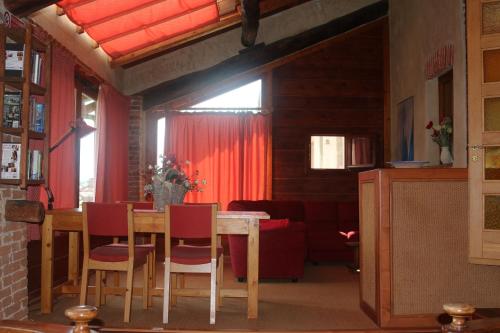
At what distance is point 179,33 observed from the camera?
6.84m

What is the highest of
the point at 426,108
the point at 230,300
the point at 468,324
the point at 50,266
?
the point at 426,108

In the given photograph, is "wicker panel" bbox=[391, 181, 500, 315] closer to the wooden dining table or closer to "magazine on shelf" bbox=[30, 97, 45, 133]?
the wooden dining table

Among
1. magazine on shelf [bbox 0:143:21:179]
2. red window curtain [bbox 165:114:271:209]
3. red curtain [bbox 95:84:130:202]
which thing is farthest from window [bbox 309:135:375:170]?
magazine on shelf [bbox 0:143:21:179]

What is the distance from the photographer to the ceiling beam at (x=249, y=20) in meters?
6.16

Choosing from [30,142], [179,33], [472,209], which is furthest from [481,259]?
[179,33]

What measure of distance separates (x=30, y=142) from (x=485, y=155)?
335 cm

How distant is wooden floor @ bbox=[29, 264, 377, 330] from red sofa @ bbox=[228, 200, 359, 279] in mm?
220

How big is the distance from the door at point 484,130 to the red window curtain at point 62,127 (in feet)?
11.4

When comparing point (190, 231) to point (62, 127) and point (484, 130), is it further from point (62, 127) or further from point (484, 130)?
point (484, 130)

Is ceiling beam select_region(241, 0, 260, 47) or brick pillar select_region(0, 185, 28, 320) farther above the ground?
ceiling beam select_region(241, 0, 260, 47)

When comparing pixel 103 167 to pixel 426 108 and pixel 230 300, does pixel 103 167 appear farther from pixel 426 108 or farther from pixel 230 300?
pixel 426 108

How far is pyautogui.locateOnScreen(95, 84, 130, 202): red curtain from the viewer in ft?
20.5

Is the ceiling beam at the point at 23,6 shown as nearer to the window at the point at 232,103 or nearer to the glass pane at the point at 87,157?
the glass pane at the point at 87,157

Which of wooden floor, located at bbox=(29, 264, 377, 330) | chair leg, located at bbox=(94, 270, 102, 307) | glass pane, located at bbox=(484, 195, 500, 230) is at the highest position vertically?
glass pane, located at bbox=(484, 195, 500, 230)
